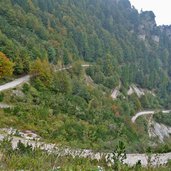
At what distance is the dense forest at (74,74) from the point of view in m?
45.9

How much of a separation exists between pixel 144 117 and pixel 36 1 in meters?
58.1

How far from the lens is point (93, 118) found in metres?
64.5

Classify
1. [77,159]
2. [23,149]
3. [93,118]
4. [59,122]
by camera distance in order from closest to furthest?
[77,159]
[23,149]
[59,122]
[93,118]

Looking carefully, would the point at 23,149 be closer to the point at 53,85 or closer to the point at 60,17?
the point at 53,85

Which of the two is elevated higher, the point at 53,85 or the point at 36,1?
the point at 36,1

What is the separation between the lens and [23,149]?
15977 mm

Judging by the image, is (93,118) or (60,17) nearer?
(93,118)

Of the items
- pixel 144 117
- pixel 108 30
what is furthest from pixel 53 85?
pixel 108 30

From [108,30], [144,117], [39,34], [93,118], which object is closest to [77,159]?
[93,118]

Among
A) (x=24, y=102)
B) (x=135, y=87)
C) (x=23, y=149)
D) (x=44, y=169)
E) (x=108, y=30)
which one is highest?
(x=108, y=30)

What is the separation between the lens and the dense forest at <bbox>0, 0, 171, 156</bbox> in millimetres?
Result: 45938

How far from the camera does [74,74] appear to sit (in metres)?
96.6

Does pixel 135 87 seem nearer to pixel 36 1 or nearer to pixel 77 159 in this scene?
pixel 36 1

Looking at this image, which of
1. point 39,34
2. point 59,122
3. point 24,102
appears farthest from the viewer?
point 39,34
